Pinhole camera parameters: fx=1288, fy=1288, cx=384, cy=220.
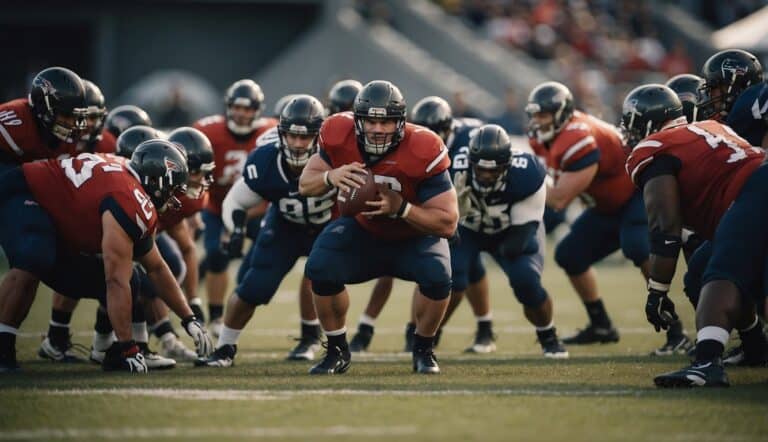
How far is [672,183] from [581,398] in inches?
46.0

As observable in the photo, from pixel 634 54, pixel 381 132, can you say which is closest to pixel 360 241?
pixel 381 132

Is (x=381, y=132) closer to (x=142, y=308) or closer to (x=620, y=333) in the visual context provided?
(x=142, y=308)

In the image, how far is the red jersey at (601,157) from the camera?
8.46m

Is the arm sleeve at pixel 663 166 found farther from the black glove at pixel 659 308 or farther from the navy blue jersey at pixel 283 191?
the navy blue jersey at pixel 283 191

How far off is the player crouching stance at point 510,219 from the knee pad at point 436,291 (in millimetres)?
992

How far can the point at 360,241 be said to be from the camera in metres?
6.81

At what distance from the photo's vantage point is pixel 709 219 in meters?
6.33

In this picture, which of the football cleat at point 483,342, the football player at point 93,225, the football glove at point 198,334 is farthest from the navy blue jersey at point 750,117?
the football glove at point 198,334

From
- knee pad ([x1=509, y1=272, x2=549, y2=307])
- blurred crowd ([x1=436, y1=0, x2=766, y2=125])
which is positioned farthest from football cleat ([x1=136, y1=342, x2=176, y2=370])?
blurred crowd ([x1=436, y1=0, x2=766, y2=125])

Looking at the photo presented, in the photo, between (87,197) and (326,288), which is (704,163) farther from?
(87,197)

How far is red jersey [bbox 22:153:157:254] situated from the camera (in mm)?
6535

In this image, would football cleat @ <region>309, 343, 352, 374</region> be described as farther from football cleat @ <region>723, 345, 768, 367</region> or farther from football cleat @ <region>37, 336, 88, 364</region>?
football cleat @ <region>723, 345, 768, 367</region>

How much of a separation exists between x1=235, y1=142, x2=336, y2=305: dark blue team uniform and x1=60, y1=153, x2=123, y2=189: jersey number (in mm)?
1123

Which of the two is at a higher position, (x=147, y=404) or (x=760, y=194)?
(x=760, y=194)
